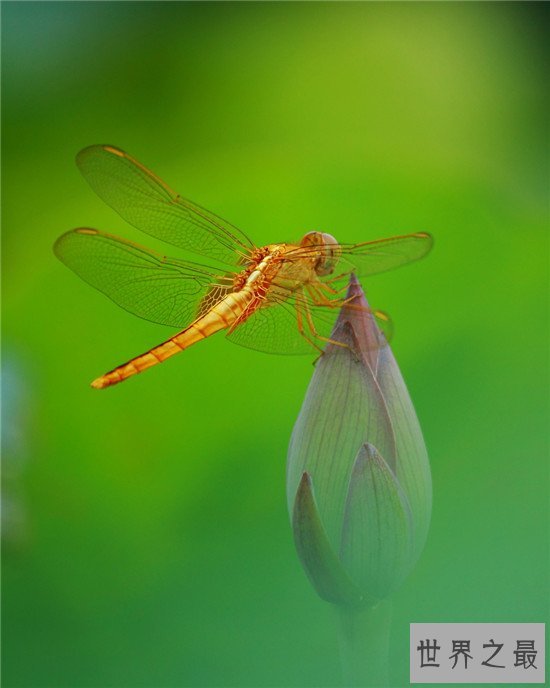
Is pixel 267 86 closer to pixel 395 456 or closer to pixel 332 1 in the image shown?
pixel 332 1

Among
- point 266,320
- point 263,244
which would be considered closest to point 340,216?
point 263,244

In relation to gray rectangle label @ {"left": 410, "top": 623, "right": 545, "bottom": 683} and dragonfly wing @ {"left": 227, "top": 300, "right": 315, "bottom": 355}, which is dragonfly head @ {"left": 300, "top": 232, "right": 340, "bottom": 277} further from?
gray rectangle label @ {"left": 410, "top": 623, "right": 545, "bottom": 683}

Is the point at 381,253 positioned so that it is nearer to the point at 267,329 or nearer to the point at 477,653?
the point at 267,329

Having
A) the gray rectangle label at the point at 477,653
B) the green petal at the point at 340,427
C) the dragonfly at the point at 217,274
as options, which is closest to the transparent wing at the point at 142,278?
the dragonfly at the point at 217,274

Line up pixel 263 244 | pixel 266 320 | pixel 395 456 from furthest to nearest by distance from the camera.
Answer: pixel 263 244 → pixel 266 320 → pixel 395 456

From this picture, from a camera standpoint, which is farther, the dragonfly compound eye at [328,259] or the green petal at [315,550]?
the dragonfly compound eye at [328,259]

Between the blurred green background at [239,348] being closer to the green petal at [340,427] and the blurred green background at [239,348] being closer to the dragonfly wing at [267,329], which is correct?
the dragonfly wing at [267,329]
